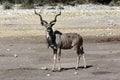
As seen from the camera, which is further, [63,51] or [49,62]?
[63,51]

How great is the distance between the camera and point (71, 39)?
70.2 ft

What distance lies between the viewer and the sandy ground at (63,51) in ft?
68.0

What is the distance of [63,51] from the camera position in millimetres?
26875

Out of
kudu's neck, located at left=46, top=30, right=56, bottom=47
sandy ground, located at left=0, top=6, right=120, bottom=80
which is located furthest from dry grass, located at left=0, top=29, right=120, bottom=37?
kudu's neck, located at left=46, top=30, right=56, bottom=47

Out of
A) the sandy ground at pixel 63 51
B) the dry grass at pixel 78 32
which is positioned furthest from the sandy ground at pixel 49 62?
the dry grass at pixel 78 32

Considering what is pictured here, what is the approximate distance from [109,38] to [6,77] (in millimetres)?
13664

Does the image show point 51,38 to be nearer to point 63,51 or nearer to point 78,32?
point 63,51

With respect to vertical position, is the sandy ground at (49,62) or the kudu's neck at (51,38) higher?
the kudu's neck at (51,38)

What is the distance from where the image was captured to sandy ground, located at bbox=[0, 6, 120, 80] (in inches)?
816

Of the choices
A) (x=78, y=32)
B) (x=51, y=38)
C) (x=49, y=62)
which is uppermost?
(x=51, y=38)

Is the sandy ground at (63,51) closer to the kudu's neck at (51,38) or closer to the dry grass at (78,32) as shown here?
the dry grass at (78,32)

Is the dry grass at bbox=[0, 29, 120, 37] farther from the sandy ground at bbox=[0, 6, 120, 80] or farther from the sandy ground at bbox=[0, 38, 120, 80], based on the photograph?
the sandy ground at bbox=[0, 38, 120, 80]

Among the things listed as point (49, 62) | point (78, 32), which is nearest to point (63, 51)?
point (49, 62)

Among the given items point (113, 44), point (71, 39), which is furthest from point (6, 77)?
point (113, 44)
